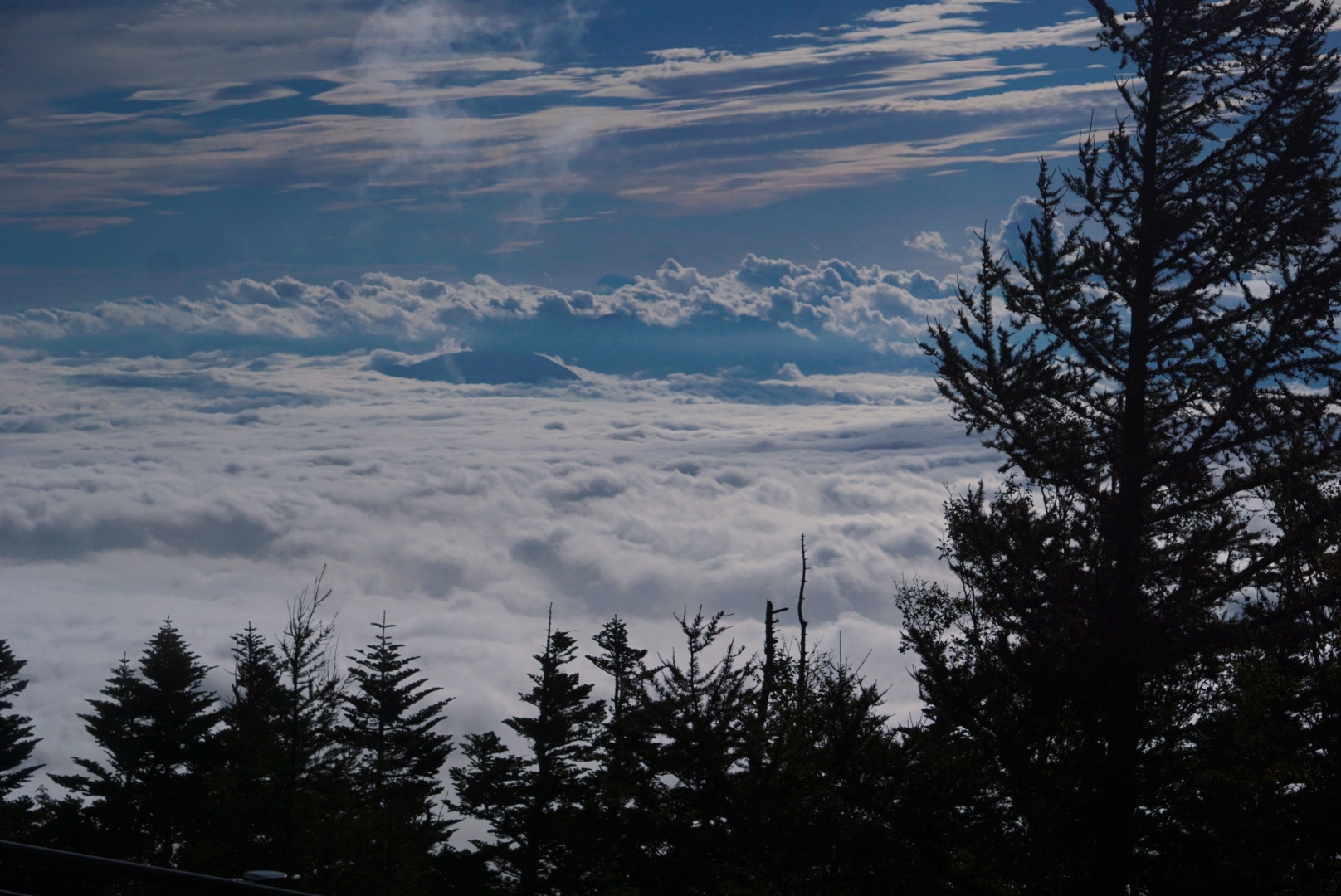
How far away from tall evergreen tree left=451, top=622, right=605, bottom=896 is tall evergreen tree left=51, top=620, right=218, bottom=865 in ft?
32.5

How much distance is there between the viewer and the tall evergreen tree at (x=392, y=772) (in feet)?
77.6

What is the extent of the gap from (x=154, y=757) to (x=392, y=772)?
863 centimetres

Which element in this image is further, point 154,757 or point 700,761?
point 154,757

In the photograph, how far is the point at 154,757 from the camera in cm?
3575

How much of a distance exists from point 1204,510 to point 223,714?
33650 millimetres

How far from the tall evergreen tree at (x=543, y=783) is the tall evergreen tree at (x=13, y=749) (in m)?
18.1

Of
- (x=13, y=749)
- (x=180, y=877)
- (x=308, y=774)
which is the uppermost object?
(x=13, y=749)

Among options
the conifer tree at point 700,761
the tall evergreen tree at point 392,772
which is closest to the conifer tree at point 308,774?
the tall evergreen tree at point 392,772

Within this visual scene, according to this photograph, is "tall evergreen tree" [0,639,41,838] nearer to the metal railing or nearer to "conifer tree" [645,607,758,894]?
"conifer tree" [645,607,758,894]

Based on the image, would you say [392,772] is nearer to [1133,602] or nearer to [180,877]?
[1133,602]

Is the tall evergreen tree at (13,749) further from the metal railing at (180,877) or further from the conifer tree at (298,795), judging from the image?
the metal railing at (180,877)

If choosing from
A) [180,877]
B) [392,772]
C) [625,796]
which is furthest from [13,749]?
[180,877]

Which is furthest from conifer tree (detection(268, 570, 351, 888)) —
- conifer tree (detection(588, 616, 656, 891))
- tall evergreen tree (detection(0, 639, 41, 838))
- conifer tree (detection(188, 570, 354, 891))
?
tall evergreen tree (detection(0, 639, 41, 838))

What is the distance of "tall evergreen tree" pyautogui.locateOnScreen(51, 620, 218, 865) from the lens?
34625mm
